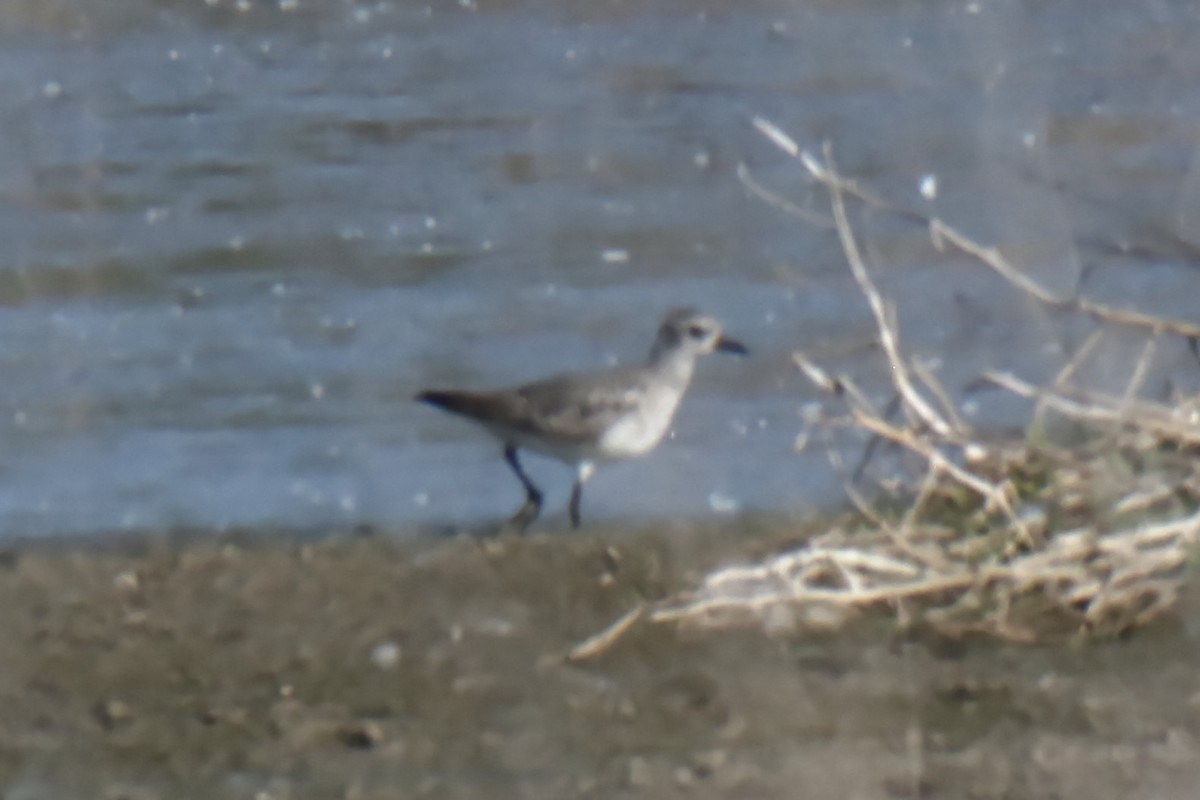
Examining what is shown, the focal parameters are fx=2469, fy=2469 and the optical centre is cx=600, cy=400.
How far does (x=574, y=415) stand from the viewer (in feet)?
26.8

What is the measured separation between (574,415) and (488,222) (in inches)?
173

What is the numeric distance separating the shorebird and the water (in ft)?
0.71

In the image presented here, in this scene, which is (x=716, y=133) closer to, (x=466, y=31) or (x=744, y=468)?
(x=466, y=31)

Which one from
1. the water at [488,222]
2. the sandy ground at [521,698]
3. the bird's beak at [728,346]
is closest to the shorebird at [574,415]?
the water at [488,222]

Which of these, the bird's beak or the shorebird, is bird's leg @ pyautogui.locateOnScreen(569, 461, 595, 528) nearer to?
the shorebird

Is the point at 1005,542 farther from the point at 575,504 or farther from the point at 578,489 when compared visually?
the point at 578,489

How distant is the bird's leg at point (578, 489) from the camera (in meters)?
8.00

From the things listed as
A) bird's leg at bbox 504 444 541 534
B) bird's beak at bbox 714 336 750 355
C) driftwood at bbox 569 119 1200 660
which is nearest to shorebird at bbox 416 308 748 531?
bird's leg at bbox 504 444 541 534

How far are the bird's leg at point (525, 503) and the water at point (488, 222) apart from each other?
160mm

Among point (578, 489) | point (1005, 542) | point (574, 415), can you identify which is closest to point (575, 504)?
point (578, 489)

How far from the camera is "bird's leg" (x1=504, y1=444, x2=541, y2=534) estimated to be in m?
8.01

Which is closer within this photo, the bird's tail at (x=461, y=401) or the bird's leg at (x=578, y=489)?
the bird's leg at (x=578, y=489)

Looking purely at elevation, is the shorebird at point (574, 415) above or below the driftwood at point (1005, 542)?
below

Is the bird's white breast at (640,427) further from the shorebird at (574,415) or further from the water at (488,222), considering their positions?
the water at (488,222)
